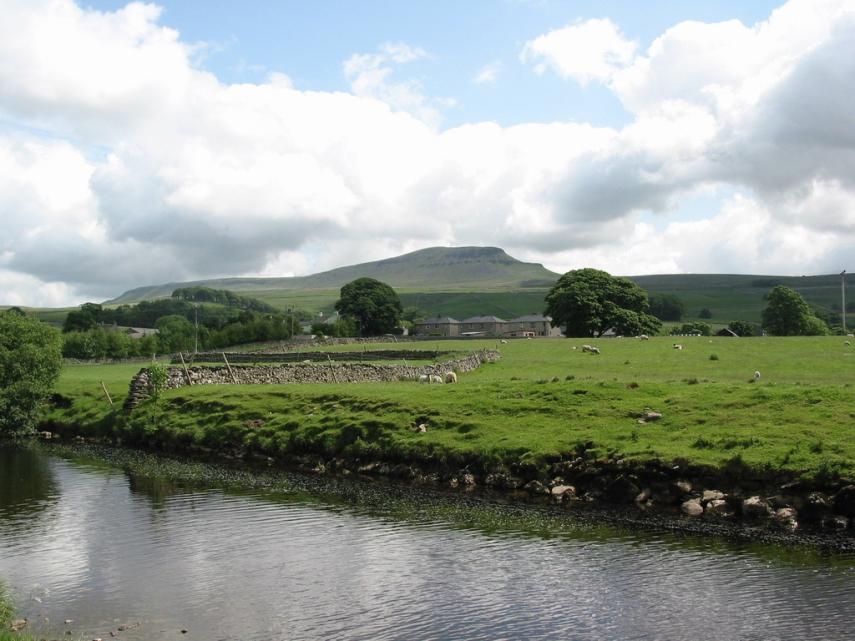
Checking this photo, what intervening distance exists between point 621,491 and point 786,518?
605 centimetres

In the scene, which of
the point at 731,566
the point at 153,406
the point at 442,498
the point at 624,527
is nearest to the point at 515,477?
the point at 442,498

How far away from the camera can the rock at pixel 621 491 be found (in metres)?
29.8

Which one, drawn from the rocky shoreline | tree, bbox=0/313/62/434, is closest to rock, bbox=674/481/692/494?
the rocky shoreline

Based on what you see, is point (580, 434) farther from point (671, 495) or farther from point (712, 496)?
point (712, 496)

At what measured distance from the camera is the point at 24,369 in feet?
193

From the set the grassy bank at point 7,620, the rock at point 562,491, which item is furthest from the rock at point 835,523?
the grassy bank at point 7,620

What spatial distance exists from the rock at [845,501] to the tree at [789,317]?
11078cm

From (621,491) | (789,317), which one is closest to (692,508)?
(621,491)

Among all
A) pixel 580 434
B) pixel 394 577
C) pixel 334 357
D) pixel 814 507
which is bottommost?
pixel 394 577

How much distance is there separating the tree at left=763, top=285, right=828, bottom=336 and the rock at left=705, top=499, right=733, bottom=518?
11093cm

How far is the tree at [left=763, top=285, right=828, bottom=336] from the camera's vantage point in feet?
418

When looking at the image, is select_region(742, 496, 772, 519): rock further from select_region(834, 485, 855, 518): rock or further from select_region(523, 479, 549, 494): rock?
select_region(523, 479, 549, 494): rock

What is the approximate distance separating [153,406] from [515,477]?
31.4m

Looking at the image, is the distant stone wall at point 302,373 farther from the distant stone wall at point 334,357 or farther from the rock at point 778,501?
the rock at point 778,501
